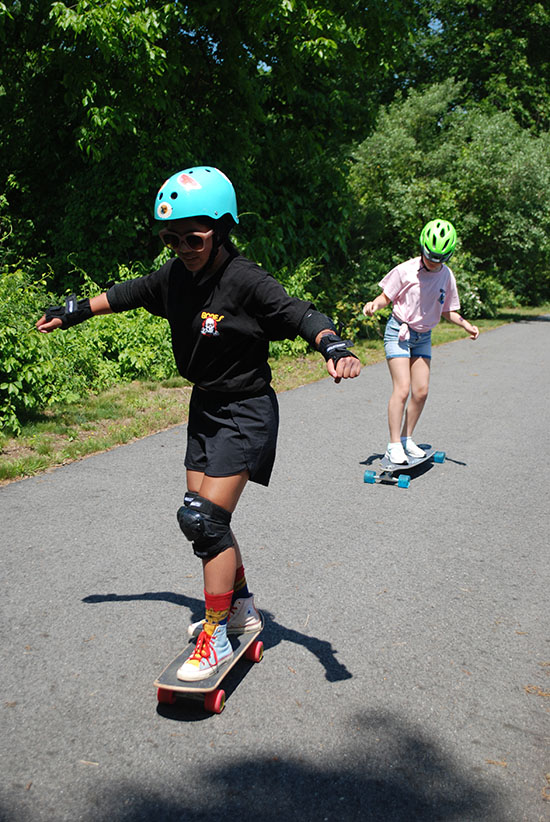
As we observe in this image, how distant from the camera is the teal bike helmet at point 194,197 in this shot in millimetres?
2836

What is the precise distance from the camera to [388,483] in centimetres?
589

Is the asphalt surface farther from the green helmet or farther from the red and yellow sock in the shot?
the green helmet

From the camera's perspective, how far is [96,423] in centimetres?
734

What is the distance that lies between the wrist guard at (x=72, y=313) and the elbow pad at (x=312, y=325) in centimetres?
106

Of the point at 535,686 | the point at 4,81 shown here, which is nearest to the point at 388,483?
the point at 535,686

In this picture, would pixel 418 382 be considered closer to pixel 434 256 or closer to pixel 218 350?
pixel 434 256

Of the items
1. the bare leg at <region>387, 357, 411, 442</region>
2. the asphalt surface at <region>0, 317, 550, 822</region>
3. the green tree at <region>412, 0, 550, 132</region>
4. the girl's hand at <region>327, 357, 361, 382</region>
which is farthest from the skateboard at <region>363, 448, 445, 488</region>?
the green tree at <region>412, 0, 550, 132</region>

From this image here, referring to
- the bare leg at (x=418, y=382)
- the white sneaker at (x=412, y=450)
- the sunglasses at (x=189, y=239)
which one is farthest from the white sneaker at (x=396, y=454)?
the sunglasses at (x=189, y=239)

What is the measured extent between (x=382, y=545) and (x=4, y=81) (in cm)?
1076

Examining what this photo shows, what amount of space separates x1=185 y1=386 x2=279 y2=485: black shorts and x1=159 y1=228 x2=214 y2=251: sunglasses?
60 centimetres

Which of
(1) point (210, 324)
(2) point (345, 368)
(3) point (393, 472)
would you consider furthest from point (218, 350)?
(3) point (393, 472)

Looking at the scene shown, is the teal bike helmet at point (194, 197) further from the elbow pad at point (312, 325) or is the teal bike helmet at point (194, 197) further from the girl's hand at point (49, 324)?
the girl's hand at point (49, 324)

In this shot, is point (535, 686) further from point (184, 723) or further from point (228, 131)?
point (228, 131)

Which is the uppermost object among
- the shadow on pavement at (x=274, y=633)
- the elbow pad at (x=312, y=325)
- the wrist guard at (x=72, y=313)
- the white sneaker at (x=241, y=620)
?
the elbow pad at (x=312, y=325)
